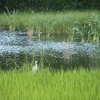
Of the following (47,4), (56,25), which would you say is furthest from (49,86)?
→ (47,4)

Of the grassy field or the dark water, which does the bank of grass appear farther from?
the grassy field

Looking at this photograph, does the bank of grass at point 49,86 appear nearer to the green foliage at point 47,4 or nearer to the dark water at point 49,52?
the dark water at point 49,52

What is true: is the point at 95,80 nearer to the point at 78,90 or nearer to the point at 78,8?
the point at 78,90

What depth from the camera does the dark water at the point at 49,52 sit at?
1036 centimetres

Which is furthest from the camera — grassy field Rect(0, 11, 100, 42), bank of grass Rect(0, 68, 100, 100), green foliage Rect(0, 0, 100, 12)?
green foliage Rect(0, 0, 100, 12)

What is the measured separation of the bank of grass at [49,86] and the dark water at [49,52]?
2524mm

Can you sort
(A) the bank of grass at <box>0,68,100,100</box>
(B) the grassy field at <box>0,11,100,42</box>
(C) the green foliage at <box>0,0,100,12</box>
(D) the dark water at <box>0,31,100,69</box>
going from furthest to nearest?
1. (C) the green foliage at <box>0,0,100,12</box>
2. (B) the grassy field at <box>0,11,100,42</box>
3. (D) the dark water at <box>0,31,100,69</box>
4. (A) the bank of grass at <box>0,68,100,100</box>

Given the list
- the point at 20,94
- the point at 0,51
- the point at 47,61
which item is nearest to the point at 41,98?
the point at 20,94

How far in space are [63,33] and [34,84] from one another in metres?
10.2

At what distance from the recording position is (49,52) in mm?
12094

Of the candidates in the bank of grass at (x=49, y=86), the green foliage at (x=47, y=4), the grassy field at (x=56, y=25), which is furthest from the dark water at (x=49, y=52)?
the green foliage at (x=47, y=4)

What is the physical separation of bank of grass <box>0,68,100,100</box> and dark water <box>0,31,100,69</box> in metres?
2.52

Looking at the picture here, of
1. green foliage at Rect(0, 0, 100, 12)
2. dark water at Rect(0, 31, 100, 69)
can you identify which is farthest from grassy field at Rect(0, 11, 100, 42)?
green foliage at Rect(0, 0, 100, 12)

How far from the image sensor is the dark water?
34.0 feet
